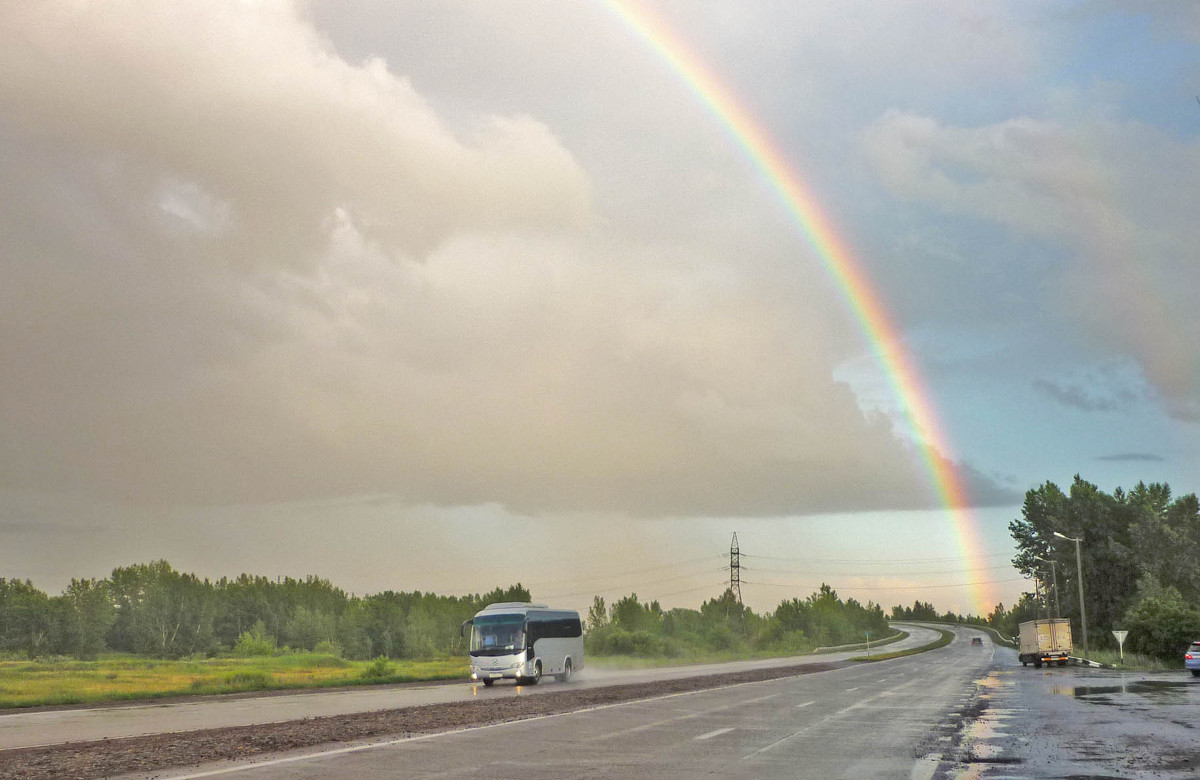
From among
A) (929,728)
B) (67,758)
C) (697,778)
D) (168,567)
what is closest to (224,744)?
(67,758)

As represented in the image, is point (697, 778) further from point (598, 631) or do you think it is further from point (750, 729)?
point (598, 631)

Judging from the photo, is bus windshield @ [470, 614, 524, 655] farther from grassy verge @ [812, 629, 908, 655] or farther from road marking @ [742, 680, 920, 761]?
grassy verge @ [812, 629, 908, 655]

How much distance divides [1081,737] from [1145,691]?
19455 mm

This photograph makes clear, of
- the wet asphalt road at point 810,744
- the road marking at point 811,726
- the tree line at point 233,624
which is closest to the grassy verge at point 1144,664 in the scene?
the wet asphalt road at point 810,744

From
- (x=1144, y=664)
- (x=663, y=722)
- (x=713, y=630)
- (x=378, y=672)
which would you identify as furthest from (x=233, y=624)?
(x=663, y=722)

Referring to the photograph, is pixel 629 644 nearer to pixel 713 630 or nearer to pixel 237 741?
pixel 713 630

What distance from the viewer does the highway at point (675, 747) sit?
553 inches

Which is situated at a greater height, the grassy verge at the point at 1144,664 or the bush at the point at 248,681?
the bush at the point at 248,681

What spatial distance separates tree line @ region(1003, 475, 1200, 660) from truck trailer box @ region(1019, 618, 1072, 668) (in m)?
19.0

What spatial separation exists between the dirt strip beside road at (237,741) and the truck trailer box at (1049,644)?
52.6 meters

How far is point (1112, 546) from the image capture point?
105750 millimetres

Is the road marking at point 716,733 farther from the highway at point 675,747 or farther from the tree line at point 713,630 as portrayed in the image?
the tree line at point 713,630

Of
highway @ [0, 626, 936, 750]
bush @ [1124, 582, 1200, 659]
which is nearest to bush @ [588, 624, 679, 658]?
bush @ [1124, 582, 1200, 659]

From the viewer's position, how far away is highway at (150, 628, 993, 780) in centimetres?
1405
